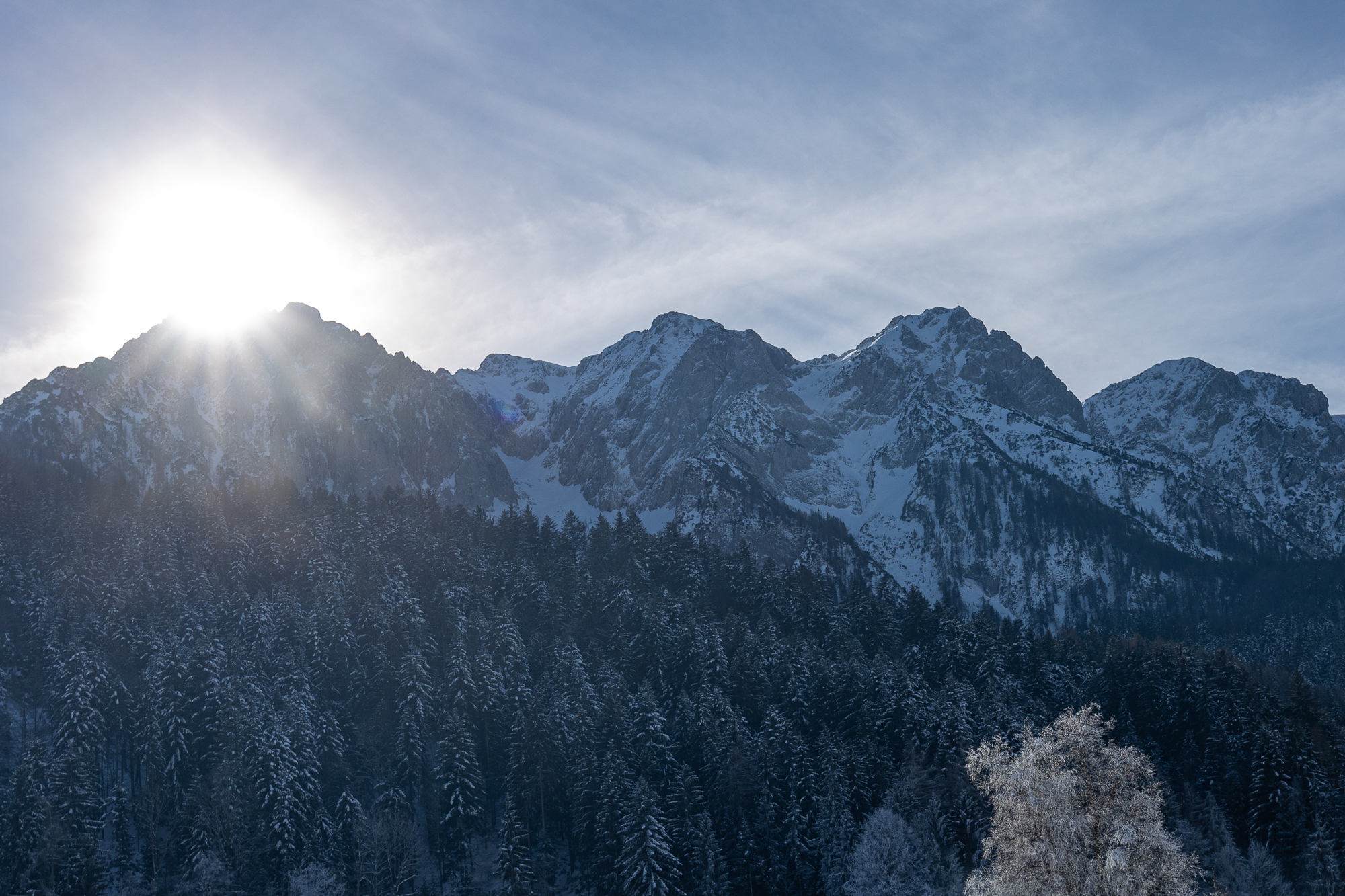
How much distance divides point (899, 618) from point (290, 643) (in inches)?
2632

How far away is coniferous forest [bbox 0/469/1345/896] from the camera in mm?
64562

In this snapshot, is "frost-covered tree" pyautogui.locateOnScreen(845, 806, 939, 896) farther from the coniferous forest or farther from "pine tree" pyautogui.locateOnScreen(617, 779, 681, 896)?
"pine tree" pyautogui.locateOnScreen(617, 779, 681, 896)

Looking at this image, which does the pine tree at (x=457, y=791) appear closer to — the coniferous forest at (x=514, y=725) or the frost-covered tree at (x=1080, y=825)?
the coniferous forest at (x=514, y=725)

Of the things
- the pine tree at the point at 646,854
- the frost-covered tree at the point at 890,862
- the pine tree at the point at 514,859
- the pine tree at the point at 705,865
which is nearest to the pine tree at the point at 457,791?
the pine tree at the point at 514,859

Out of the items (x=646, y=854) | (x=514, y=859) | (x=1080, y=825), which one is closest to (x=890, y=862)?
(x=646, y=854)

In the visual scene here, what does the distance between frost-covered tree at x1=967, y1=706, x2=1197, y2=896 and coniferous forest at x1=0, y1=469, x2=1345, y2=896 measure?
3926 cm

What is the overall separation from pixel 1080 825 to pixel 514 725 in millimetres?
59025

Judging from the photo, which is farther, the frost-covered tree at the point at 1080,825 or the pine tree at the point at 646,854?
the pine tree at the point at 646,854

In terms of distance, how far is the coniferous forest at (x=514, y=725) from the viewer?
6456 centimetres

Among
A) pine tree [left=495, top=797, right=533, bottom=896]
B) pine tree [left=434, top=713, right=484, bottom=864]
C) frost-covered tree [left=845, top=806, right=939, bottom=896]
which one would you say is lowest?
frost-covered tree [left=845, top=806, right=939, bottom=896]

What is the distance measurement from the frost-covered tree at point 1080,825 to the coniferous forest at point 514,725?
39.3 m

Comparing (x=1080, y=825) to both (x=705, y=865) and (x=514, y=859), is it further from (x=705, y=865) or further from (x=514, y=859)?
(x=514, y=859)

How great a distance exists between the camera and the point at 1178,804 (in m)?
75.8

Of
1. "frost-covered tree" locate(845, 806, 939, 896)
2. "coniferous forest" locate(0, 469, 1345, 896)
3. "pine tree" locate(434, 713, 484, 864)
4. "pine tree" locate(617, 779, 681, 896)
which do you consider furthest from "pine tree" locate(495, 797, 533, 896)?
"frost-covered tree" locate(845, 806, 939, 896)
